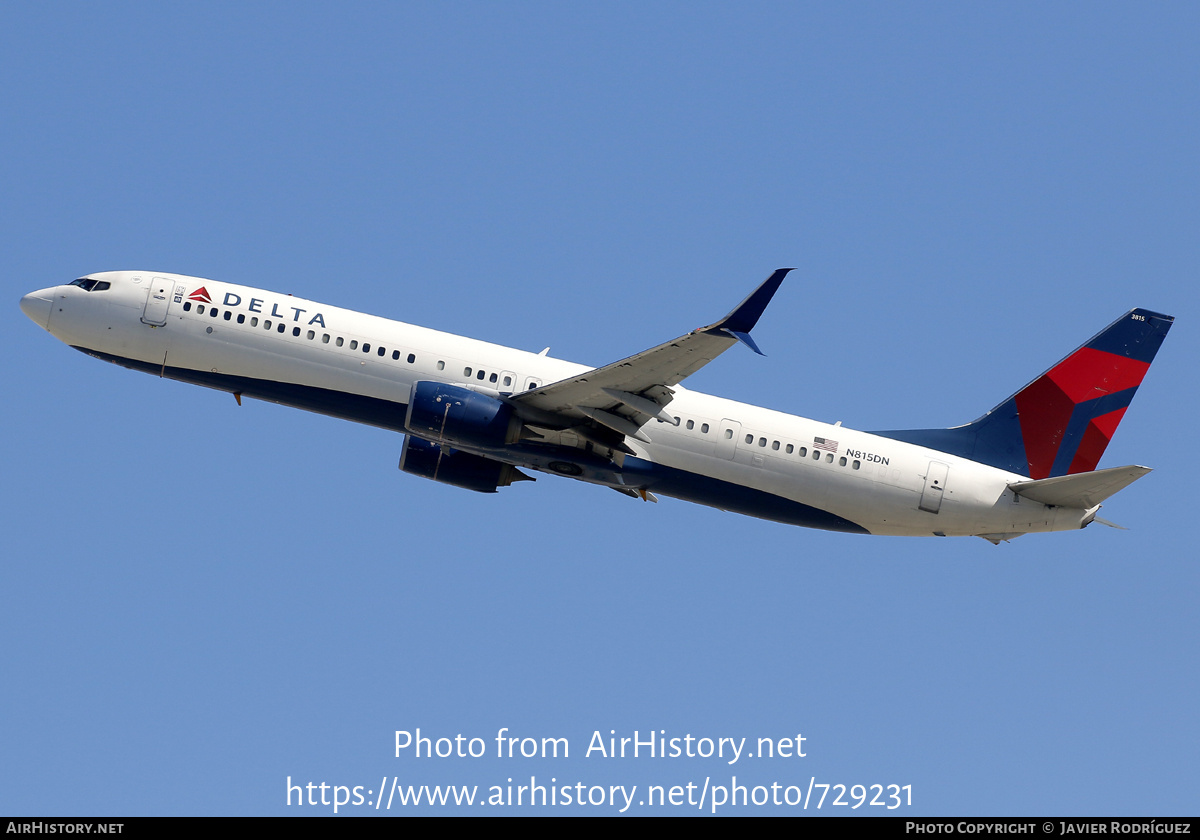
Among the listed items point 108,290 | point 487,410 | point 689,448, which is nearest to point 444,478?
point 487,410

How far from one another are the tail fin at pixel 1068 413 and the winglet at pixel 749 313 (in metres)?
11.0

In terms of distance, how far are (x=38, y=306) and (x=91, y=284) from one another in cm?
189

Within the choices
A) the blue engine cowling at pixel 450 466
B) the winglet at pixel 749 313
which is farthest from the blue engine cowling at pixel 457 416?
the winglet at pixel 749 313

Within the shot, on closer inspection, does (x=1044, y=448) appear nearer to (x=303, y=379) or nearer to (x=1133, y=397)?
(x=1133, y=397)

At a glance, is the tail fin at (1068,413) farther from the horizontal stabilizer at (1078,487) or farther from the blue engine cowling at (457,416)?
the blue engine cowling at (457,416)

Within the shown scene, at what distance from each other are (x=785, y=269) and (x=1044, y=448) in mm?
15457

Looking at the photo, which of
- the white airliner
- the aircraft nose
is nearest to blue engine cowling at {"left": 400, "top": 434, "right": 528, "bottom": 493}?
the white airliner

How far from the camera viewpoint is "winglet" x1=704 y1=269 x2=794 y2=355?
31.0 meters

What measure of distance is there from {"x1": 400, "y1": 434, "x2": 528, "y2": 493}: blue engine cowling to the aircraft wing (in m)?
3.93

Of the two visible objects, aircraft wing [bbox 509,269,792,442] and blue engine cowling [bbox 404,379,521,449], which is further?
blue engine cowling [bbox 404,379,521,449]

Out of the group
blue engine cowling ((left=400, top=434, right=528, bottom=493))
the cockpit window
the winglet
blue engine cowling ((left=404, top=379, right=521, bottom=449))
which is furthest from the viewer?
blue engine cowling ((left=400, top=434, right=528, bottom=493))

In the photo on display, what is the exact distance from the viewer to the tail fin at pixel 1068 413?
40844 millimetres

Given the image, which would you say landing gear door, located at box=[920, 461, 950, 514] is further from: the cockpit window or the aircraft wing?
the cockpit window
